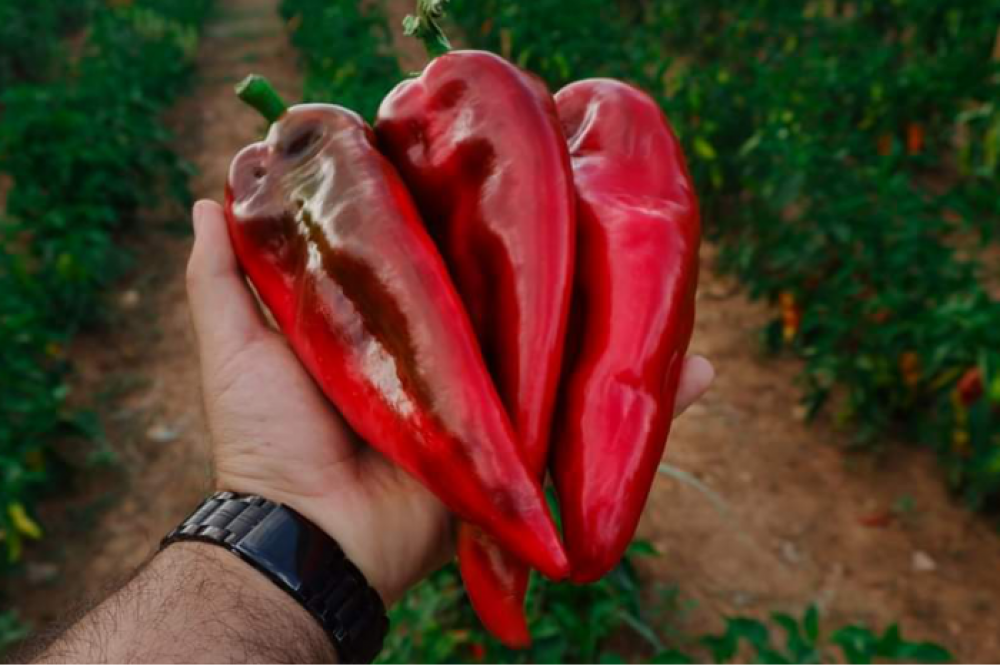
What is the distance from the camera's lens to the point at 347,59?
20.7ft

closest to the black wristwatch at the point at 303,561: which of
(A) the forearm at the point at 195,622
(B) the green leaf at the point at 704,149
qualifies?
(A) the forearm at the point at 195,622

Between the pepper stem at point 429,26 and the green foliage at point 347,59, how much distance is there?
2445 mm

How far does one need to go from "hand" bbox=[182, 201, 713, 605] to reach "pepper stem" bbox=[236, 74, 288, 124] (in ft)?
1.01

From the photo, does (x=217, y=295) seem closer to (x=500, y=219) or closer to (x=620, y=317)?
(x=500, y=219)

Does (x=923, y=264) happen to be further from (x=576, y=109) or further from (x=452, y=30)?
(x=452, y=30)

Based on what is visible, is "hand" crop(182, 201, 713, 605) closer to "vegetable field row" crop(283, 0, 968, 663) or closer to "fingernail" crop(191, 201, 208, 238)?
"fingernail" crop(191, 201, 208, 238)

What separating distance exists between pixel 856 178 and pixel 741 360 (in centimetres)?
112

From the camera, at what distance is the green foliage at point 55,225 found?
3.87 metres

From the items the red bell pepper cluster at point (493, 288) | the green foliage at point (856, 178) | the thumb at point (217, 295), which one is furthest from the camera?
the green foliage at point (856, 178)

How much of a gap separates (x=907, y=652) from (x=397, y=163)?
1892 millimetres

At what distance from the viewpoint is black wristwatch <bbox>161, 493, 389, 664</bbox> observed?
1.49 m

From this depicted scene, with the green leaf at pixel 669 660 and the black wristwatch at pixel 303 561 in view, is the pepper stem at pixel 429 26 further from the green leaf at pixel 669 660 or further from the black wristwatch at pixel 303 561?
the green leaf at pixel 669 660

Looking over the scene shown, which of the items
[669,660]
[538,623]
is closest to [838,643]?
[669,660]

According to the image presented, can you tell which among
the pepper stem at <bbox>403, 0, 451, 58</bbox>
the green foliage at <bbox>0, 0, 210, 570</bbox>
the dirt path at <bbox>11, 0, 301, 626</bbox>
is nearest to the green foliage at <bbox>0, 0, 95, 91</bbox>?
the green foliage at <bbox>0, 0, 210, 570</bbox>
